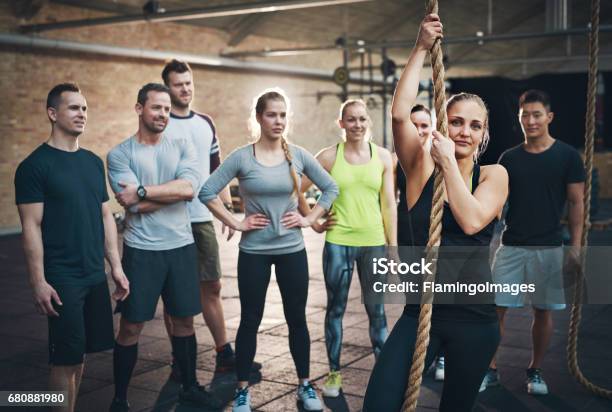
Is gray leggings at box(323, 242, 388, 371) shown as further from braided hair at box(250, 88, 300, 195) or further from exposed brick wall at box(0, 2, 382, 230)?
exposed brick wall at box(0, 2, 382, 230)

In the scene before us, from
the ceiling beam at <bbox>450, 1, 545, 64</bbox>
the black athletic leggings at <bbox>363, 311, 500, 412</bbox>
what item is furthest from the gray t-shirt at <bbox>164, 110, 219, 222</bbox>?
the ceiling beam at <bbox>450, 1, 545, 64</bbox>

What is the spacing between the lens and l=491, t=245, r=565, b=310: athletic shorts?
4.07m

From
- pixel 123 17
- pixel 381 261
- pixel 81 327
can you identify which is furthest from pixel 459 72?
pixel 81 327

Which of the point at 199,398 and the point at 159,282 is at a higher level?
the point at 159,282

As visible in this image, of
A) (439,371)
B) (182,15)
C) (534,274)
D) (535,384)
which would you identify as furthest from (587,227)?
(182,15)

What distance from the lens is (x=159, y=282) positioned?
364cm

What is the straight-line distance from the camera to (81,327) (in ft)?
10.3

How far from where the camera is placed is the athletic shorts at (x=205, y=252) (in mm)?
4539

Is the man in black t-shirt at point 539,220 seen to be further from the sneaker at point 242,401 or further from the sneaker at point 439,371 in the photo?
the sneaker at point 242,401

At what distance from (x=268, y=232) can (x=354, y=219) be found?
→ 68cm

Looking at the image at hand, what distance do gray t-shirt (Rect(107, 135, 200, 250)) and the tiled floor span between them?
0.93 metres

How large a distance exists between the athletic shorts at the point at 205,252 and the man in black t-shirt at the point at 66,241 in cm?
125

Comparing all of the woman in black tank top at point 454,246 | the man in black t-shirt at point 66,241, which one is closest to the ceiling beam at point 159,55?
the man in black t-shirt at point 66,241

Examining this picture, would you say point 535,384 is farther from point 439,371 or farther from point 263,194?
point 263,194
